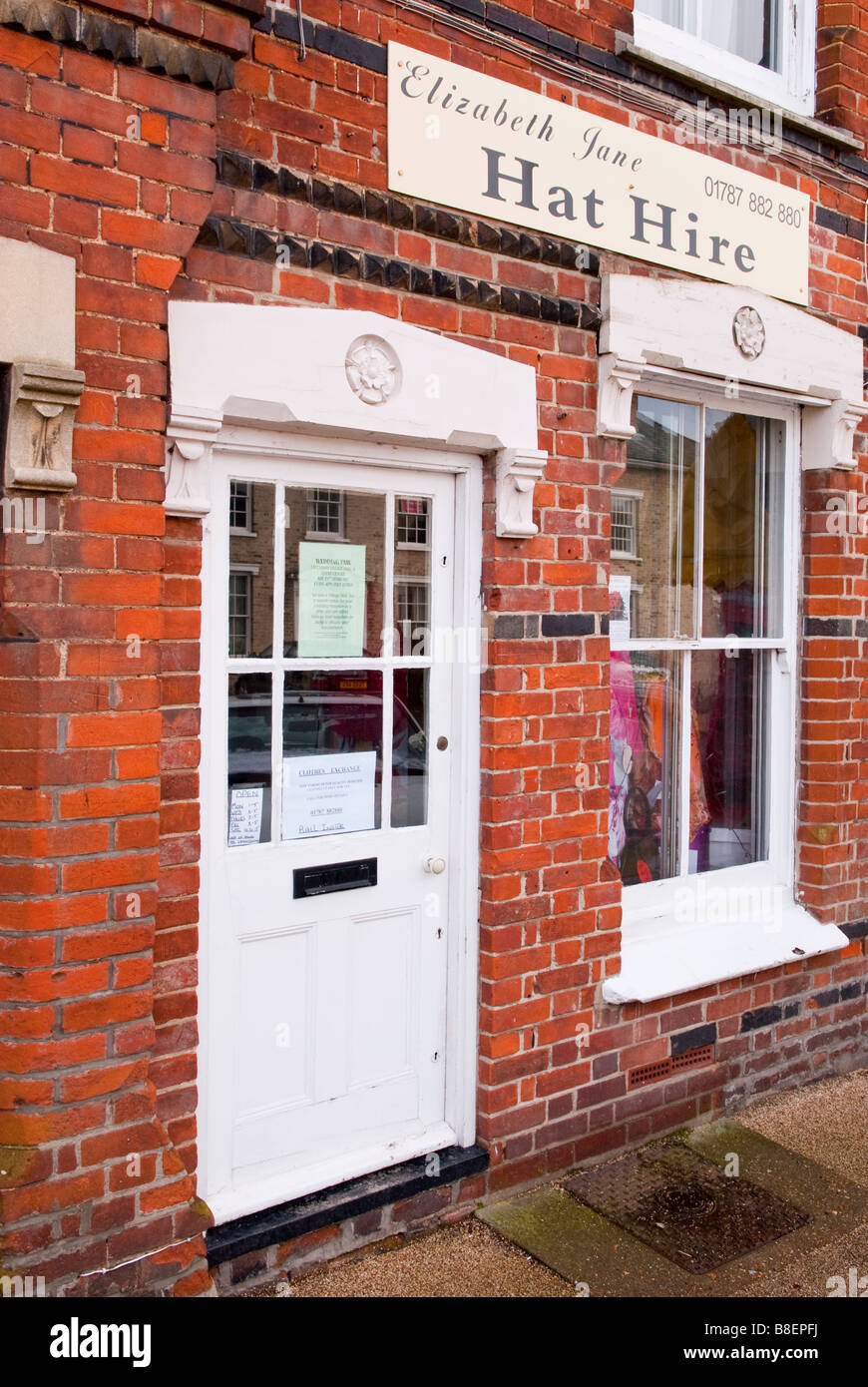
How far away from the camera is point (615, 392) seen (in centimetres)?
384

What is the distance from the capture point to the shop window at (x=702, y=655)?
4.27 m

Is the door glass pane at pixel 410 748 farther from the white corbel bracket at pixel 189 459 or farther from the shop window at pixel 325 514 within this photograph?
the white corbel bracket at pixel 189 459

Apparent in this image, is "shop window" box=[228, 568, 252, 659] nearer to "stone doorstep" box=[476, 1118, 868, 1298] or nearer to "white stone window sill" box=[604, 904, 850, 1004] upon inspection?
"white stone window sill" box=[604, 904, 850, 1004]

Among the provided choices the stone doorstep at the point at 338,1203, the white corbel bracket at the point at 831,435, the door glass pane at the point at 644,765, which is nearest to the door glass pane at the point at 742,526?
the white corbel bracket at the point at 831,435

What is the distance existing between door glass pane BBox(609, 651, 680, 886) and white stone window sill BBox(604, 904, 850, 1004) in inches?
9.1

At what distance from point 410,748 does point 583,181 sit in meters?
2.01

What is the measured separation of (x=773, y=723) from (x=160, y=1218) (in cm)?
319

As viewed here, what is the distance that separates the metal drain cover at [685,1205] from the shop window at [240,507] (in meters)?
2.47

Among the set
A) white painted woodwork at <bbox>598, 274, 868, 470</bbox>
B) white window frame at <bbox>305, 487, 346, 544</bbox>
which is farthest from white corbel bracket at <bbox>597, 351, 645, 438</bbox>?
white window frame at <bbox>305, 487, 346, 544</bbox>

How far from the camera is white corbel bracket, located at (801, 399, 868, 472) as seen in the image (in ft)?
15.4

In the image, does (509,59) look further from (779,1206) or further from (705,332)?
(779,1206)

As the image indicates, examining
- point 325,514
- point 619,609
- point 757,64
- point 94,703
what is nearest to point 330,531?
point 325,514

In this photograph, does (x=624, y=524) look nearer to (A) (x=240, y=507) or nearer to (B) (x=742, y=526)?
(B) (x=742, y=526)
